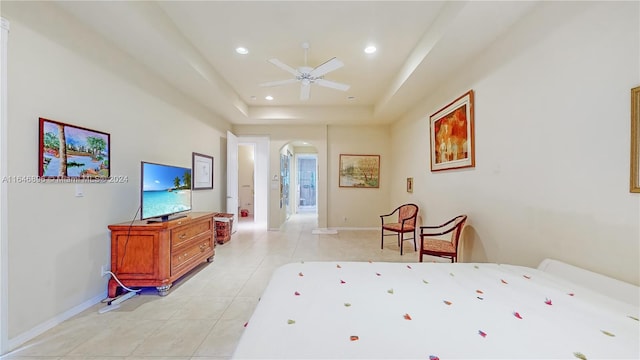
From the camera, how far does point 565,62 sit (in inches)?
71.2

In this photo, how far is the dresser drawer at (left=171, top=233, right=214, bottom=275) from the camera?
274cm

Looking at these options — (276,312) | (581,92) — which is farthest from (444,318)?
(581,92)

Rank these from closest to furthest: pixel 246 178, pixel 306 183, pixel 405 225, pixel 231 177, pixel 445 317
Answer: pixel 445 317 → pixel 405 225 → pixel 231 177 → pixel 246 178 → pixel 306 183

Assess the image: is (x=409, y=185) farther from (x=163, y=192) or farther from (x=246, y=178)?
(x=246, y=178)

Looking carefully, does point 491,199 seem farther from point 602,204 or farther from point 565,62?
point 565,62

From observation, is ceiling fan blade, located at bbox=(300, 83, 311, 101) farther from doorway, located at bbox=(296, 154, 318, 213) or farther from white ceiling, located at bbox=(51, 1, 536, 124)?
doorway, located at bbox=(296, 154, 318, 213)

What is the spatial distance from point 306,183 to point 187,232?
23.0 feet

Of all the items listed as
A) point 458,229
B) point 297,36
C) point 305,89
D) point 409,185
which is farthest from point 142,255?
point 409,185

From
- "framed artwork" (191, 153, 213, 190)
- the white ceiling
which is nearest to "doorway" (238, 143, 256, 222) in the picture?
"framed artwork" (191, 153, 213, 190)

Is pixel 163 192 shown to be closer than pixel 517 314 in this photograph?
No

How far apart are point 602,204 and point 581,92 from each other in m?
0.77

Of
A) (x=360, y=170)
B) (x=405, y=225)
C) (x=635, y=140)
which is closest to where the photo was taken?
(x=635, y=140)

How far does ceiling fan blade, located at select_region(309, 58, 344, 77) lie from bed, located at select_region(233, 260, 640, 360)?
7.37 feet

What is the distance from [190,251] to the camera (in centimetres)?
307
